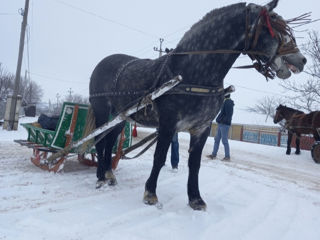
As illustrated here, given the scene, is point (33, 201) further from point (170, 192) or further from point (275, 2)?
point (275, 2)

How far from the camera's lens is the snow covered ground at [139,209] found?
2.33 meters

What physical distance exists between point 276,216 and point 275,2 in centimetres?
241

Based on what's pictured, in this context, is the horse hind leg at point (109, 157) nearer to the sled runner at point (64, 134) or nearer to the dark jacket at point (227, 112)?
the sled runner at point (64, 134)

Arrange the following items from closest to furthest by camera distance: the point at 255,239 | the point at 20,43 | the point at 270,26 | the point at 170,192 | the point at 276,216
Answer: the point at 255,239 → the point at 270,26 → the point at 276,216 → the point at 170,192 → the point at 20,43

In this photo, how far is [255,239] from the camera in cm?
238

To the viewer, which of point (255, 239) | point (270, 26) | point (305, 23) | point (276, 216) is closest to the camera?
point (255, 239)

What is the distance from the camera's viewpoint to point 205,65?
A: 2877 millimetres

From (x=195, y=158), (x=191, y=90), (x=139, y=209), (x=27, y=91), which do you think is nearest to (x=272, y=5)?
(x=191, y=90)

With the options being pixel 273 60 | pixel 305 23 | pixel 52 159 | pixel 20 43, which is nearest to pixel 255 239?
pixel 273 60

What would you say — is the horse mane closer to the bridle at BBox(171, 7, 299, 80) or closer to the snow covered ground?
the bridle at BBox(171, 7, 299, 80)

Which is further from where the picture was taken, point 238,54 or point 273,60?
point 238,54

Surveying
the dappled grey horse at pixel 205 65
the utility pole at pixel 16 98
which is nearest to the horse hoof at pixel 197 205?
the dappled grey horse at pixel 205 65

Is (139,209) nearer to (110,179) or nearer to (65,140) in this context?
(110,179)

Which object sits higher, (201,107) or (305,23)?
(305,23)
